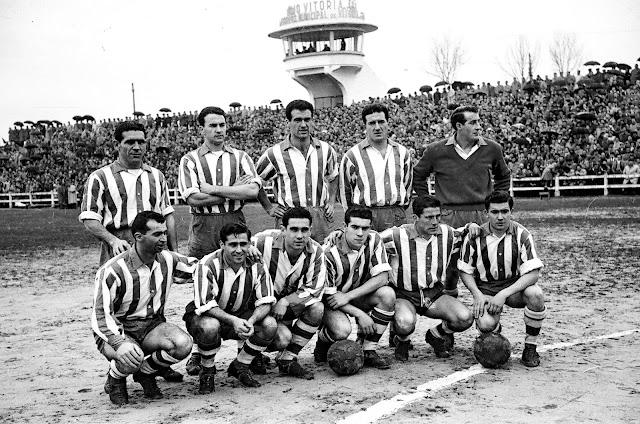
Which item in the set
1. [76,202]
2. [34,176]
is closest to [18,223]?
[76,202]

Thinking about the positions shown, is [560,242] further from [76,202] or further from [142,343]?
[76,202]

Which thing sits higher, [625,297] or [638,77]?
[638,77]

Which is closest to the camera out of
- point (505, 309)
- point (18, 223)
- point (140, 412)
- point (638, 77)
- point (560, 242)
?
point (140, 412)

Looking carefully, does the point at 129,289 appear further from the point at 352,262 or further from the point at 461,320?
the point at 461,320

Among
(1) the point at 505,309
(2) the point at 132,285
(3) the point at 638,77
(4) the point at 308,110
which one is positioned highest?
(3) the point at 638,77

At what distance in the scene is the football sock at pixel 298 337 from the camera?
267 inches

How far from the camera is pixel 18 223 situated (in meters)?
28.9

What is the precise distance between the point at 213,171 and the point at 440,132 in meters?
29.5

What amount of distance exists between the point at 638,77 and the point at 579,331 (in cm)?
3041

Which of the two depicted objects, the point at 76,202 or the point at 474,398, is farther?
the point at 76,202

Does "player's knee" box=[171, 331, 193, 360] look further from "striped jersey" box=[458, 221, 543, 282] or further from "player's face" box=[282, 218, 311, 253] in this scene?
"striped jersey" box=[458, 221, 543, 282]

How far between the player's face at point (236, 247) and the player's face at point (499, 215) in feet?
7.06

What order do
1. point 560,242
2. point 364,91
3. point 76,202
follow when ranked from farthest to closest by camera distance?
point 364,91
point 76,202
point 560,242

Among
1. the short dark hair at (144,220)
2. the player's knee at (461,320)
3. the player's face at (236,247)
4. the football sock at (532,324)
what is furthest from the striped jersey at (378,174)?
the short dark hair at (144,220)
